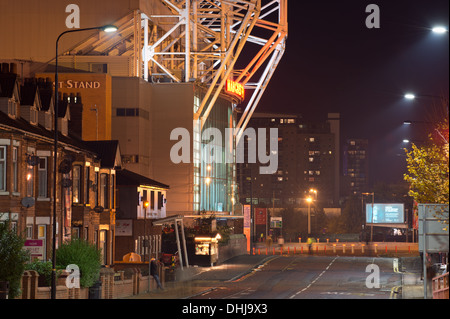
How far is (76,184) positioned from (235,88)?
5907 centimetres

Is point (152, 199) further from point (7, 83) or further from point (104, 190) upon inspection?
point (7, 83)

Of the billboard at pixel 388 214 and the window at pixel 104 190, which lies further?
the billboard at pixel 388 214

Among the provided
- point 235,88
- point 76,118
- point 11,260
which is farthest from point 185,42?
point 11,260

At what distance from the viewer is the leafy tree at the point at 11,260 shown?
30.1 m

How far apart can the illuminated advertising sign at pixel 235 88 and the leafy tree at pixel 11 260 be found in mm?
73281

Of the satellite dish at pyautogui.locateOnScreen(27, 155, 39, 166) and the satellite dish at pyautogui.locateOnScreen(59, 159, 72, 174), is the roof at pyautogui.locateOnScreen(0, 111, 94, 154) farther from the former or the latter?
the satellite dish at pyautogui.locateOnScreen(59, 159, 72, 174)

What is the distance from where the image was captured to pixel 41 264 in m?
35.0

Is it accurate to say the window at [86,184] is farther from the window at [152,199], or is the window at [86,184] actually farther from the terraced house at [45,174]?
the window at [152,199]

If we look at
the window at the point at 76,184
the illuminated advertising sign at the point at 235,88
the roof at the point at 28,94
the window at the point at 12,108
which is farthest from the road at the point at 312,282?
the illuminated advertising sign at the point at 235,88

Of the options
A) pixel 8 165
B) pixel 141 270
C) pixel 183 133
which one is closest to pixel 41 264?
pixel 8 165

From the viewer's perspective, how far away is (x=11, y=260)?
30250 mm

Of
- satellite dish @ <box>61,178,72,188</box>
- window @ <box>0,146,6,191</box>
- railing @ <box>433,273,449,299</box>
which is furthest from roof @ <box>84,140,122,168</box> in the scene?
railing @ <box>433,273,449,299</box>

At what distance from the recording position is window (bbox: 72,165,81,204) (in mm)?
47281

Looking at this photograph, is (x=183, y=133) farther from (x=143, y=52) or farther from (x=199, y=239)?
(x=199, y=239)
